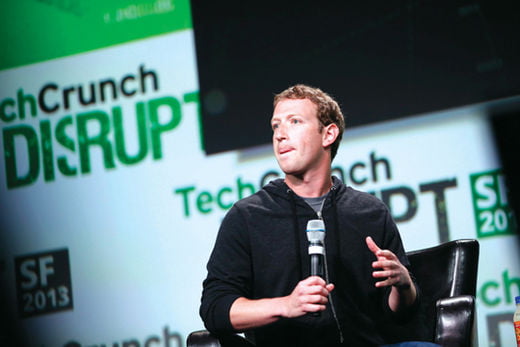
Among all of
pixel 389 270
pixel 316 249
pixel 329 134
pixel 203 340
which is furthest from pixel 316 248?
pixel 329 134

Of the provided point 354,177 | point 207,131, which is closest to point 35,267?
point 207,131

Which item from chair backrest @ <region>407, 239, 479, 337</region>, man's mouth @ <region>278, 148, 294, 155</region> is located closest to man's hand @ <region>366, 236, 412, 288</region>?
chair backrest @ <region>407, 239, 479, 337</region>

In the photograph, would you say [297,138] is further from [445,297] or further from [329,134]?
[445,297]

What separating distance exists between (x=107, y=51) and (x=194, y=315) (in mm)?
1428

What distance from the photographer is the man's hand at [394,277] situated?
1.71 metres

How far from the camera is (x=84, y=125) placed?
3576 mm

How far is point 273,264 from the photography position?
193 centimetres

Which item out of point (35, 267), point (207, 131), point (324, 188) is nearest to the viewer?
point (324, 188)

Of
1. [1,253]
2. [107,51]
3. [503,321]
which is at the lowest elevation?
[503,321]

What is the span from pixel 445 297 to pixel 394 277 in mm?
437

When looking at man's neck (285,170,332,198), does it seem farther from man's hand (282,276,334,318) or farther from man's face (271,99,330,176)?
man's hand (282,276,334,318)

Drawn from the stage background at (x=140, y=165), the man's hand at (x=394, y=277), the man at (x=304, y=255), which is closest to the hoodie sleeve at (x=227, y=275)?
the man at (x=304, y=255)

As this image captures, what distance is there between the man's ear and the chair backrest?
0.46m

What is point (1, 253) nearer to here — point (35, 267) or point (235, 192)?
point (35, 267)
